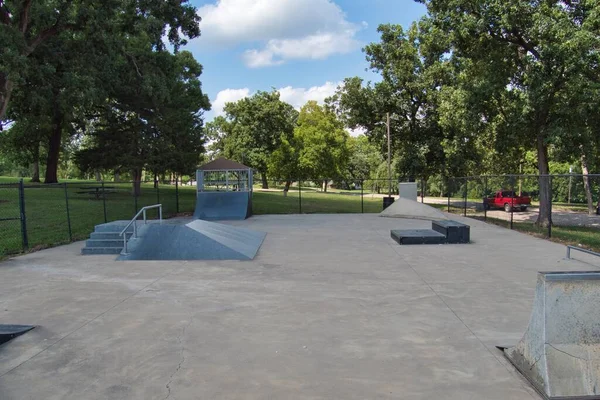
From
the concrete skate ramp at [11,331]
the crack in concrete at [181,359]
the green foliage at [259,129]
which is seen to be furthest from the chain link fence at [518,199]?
the green foliage at [259,129]

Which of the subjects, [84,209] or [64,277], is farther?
[84,209]

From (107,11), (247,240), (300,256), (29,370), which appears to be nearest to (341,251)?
(300,256)

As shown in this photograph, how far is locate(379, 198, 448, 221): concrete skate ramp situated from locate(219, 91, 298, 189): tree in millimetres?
34903

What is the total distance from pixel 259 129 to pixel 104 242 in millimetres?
45992

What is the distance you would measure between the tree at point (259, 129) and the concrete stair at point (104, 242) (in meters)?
43.3

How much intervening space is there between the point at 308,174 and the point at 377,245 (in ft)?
130

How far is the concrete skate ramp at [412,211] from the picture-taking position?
1897 cm

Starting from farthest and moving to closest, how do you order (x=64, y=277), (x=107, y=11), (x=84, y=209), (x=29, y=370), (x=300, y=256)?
(x=84, y=209), (x=107, y=11), (x=300, y=256), (x=64, y=277), (x=29, y=370)

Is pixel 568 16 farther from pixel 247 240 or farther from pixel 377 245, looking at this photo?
pixel 247 240

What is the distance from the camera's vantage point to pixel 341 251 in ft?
35.3

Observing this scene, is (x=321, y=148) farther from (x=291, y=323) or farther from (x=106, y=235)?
(x=291, y=323)

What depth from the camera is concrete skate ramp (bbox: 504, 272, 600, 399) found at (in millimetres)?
3404

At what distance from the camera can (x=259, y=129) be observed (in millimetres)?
55688

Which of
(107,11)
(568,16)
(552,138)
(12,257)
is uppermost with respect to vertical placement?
(107,11)
